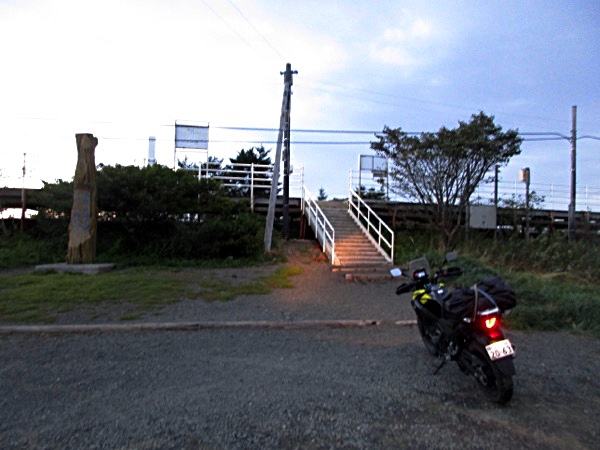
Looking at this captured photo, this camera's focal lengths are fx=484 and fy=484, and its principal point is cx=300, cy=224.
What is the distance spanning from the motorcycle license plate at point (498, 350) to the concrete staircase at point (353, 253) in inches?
323

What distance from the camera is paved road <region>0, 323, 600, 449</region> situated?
337cm

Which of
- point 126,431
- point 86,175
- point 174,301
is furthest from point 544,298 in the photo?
point 86,175

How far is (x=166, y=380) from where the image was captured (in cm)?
461

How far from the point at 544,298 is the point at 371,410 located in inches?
229

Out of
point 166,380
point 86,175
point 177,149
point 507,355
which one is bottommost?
point 166,380

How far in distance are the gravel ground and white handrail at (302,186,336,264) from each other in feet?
24.9

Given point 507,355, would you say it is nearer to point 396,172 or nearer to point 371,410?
point 371,410

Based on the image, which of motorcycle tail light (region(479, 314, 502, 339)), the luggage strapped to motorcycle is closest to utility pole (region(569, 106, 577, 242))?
the luggage strapped to motorcycle

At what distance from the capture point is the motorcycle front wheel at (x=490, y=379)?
3918mm

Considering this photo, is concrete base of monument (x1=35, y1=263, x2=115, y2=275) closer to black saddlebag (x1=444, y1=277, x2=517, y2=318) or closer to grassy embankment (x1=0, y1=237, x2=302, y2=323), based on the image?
grassy embankment (x1=0, y1=237, x2=302, y2=323)

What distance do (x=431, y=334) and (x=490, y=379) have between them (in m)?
1.15

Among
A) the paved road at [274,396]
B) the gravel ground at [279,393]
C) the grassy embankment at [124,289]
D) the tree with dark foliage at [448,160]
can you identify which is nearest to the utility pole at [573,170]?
the tree with dark foliage at [448,160]

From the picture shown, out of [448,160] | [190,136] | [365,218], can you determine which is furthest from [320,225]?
[190,136]

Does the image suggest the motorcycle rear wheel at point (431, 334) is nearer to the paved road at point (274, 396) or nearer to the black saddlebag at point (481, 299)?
the paved road at point (274, 396)
